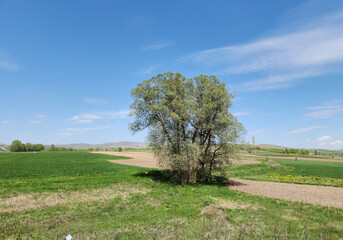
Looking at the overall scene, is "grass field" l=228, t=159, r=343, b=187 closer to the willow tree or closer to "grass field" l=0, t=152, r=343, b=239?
the willow tree

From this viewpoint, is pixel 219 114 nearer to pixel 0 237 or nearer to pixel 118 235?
pixel 118 235

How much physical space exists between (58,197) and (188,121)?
14.8 m

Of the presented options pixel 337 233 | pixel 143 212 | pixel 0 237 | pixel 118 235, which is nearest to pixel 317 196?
pixel 337 233

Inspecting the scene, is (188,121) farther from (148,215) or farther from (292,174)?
(292,174)

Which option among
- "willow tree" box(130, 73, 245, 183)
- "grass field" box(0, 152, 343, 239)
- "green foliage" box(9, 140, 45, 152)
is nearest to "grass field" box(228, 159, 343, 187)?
"willow tree" box(130, 73, 245, 183)

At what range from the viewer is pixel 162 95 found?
994 inches

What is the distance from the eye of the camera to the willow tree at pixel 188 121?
925 inches

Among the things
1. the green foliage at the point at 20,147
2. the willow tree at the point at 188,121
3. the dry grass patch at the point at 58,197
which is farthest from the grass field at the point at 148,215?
the green foliage at the point at 20,147

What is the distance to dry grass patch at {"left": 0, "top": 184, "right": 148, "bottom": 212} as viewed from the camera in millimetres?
14175

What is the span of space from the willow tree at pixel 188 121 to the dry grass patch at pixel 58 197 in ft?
19.9

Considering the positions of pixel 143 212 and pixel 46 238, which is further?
pixel 143 212

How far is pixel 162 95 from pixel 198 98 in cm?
440

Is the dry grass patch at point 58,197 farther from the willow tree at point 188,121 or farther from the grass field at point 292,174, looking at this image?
the grass field at point 292,174

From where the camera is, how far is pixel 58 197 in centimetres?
1652
